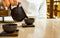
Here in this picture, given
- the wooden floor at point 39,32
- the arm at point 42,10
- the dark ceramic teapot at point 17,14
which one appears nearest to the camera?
the wooden floor at point 39,32

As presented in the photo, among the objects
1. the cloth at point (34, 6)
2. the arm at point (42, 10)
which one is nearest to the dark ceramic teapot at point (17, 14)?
the arm at point (42, 10)

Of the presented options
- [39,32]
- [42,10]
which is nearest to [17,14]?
[39,32]

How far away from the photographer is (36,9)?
312 centimetres

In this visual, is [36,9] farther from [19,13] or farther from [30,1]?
[19,13]

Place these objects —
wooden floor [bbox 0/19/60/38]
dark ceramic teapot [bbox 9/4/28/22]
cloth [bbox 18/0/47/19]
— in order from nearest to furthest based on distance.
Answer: wooden floor [bbox 0/19/60/38], dark ceramic teapot [bbox 9/4/28/22], cloth [bbox 18/0/47/19]

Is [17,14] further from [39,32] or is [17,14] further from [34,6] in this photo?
[34,6]

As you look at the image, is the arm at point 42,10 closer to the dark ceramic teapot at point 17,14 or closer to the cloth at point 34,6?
the cloth at point 34,6

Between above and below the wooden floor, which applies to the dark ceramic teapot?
above

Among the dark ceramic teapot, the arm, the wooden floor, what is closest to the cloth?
the arm

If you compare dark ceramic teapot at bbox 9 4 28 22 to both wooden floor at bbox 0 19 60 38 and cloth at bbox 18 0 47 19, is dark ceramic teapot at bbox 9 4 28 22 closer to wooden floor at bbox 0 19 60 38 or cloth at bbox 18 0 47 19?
wooden floor at bbox 0 19 60 38

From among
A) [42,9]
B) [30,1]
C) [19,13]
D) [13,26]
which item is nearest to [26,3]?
[30,1]

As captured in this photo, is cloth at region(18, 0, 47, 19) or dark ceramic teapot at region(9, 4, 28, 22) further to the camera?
cloth at region(18, 0, 47, 19)

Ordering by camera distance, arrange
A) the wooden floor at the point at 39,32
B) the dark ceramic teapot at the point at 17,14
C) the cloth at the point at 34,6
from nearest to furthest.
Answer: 1. the wooden floor at the point at 39,32
2. the dark ceramic teapot at the point at 17,14
3. the cloth at the point at 34,6

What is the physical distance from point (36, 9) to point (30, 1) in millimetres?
243
